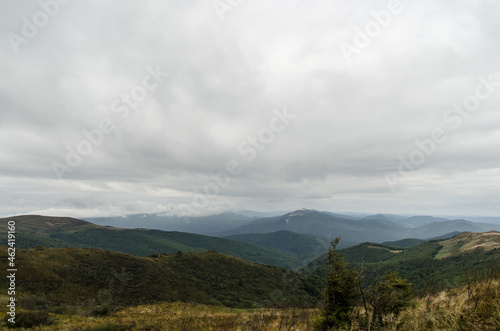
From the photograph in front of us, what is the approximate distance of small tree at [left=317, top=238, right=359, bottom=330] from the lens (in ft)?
37.3

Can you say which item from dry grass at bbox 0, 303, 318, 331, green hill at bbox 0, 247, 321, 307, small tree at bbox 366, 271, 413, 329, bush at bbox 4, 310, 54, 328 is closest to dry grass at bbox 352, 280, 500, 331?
small tree at bbox 366, 271, 413, 329

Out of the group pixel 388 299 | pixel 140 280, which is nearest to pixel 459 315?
pixel 388 299

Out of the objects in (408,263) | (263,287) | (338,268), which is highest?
(338,268)

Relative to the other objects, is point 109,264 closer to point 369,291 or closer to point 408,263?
point 369,291

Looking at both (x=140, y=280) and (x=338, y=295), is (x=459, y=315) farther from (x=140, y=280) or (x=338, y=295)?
(x=140, y=280)

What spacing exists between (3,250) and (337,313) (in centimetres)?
8032

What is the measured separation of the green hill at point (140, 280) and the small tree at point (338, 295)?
64.9 feet

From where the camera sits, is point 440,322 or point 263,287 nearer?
point 440,322

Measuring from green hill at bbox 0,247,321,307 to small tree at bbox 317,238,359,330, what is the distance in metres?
19.8

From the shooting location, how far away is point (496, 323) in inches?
229

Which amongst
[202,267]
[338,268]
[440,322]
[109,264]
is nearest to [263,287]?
[202,267]

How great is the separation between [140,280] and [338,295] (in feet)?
200

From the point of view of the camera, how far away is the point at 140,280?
56.5 meters

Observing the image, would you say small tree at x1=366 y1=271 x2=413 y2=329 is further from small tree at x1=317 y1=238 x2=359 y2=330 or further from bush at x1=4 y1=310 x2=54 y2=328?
bush at x1=4 y1=310 x2=54 y2=328
